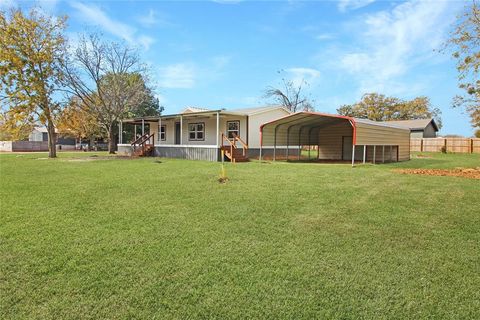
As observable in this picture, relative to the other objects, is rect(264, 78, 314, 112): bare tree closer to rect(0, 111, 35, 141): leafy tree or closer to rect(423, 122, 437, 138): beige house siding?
rect(423, 122, 437, 138): beige house siding

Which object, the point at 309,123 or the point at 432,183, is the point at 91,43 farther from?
the point at 432,183

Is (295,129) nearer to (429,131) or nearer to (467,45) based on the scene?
(467,45)

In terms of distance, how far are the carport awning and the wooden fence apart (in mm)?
16028

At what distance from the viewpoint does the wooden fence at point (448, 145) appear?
27725 millimetres

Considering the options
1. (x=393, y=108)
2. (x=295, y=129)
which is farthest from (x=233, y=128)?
(x=393, y=108)

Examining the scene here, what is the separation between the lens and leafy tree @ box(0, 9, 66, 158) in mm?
18250

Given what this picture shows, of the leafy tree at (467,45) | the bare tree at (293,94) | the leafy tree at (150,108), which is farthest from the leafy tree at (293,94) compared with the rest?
the leafy tree at (467,45)

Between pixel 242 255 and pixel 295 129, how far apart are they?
15.9 m

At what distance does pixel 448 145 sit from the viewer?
96.0 feet

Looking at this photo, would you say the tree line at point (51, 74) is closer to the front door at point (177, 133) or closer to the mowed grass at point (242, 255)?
the front door at point (177, 133)

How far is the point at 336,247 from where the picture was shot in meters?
4.02

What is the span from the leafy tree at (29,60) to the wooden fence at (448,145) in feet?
103

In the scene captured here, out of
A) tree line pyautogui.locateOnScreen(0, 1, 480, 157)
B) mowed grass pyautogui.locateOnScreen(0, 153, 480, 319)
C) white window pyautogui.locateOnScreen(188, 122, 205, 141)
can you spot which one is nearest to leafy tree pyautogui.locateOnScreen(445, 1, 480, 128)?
tree line pyautogui.locateOnScreen(0, 1, 480, 157)

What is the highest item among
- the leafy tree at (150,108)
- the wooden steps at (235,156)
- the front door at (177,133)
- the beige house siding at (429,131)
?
the leafy tree at (150,108)
